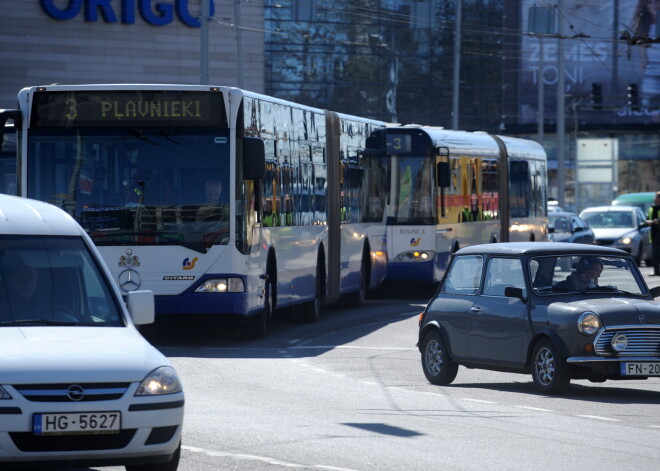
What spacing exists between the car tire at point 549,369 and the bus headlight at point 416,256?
46.1ft

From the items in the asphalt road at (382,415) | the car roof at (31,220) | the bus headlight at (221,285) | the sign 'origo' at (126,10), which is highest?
the sign 'origo' at (126,10)

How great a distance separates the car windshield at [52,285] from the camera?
29.3 ft

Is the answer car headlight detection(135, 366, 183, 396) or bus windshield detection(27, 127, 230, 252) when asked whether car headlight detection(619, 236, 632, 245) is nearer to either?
bus windshield detection(27, 127, 230, 252)

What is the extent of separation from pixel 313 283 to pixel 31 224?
1361cm

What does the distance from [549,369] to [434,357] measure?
1777 mm

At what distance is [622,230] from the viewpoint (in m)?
43.2

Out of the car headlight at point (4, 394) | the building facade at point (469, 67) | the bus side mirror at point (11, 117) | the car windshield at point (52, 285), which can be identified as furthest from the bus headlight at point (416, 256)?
the building facade at point (469, 67)

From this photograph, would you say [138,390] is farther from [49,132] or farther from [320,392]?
[49,132]

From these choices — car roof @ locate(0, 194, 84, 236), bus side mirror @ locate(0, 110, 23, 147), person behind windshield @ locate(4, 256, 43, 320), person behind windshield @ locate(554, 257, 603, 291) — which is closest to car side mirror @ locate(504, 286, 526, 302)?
person behind windshield @ locate(554, 257, 603, 291)

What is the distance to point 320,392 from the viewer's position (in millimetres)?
14211

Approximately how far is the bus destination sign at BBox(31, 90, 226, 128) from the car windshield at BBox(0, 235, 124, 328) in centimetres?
908

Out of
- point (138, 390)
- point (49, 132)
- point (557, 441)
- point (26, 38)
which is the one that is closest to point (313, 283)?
point (49, 132)

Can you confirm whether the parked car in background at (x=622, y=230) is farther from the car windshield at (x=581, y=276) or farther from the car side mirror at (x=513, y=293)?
the car side mirror at (x=513, y=293)

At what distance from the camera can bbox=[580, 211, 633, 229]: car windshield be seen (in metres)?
44.1
